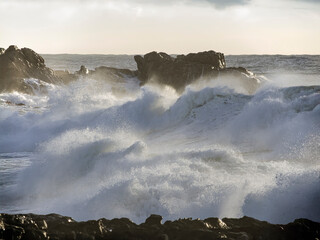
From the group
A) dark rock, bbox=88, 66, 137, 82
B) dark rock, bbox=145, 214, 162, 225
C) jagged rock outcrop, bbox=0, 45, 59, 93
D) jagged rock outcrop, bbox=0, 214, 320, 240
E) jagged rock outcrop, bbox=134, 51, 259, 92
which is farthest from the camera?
dark rock, bbox=88, 66, 137, 82

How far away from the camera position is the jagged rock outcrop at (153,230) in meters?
7.71

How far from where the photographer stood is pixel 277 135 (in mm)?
18938

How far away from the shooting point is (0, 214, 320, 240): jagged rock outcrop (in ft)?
25.3

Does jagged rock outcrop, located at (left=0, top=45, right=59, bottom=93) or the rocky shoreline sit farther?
jagged rock outcrop, located at (left=0, top=45, right=59, bottom=93)

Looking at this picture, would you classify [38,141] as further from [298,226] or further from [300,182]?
[298,226]

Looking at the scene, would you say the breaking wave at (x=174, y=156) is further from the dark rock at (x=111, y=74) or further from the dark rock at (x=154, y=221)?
the dark rock at (x=111, y=74)

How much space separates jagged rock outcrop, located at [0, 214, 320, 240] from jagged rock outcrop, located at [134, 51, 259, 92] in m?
27.9

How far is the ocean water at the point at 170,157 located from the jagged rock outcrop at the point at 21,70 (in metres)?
7.77

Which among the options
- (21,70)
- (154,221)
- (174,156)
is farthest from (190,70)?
(154,221)

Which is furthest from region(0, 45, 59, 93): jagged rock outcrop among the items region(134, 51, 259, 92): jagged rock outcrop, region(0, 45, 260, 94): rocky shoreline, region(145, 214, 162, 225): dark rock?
region(145, 214, 162, 225): dark rock

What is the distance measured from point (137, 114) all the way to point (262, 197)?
15.6m

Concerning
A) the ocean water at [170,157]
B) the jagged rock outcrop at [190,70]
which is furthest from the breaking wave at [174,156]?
the jagged rock outcrop at [190,70]

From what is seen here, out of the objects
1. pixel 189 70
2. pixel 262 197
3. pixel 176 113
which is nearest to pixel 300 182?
pixel 262 197

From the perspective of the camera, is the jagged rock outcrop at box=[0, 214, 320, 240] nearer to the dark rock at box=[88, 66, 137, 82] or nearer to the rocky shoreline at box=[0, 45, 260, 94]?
the rocky shoreline at box=[0, 45, 260, 94]
